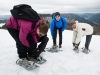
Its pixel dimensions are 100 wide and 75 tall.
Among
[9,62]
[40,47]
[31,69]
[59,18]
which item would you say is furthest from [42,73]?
[59,18]

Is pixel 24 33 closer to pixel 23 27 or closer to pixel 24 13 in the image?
pixel 23 27

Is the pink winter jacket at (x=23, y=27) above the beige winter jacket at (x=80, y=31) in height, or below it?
above

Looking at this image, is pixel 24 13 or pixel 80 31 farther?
pixel 80 31

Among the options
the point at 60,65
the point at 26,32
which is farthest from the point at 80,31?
the point at 26,32

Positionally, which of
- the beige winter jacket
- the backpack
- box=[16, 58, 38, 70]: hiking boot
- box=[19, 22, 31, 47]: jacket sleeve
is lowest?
box=[16, 58, 38, 70]: hiking boot

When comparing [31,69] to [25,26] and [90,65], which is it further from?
[90,65]

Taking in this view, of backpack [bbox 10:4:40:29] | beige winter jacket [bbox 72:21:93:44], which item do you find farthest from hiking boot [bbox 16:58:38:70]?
beige winter jacket [bbox 72:21:93:44]

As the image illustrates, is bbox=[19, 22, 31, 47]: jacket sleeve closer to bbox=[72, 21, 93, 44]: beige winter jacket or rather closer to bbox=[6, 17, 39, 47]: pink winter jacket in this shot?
bbox=[6, 17, 39, 47]: pink winter jacket

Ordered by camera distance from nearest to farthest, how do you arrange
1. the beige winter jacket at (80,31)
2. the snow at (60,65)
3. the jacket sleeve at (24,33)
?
the jacket sleeve at (24,33) < the snow at (60,65) < the beige winter jacket at (80,31)

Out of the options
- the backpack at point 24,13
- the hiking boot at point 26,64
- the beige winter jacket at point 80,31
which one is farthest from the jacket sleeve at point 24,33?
the beige winter jacket at point 80,31

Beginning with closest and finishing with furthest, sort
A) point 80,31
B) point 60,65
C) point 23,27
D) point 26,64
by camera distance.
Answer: point 23,27
point 26,64
point 60,65
point 80,31

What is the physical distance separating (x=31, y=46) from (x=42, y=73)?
788 millimetres

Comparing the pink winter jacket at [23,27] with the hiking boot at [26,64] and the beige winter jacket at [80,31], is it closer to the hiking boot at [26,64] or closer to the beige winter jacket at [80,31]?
the hiking boot at [26,64]

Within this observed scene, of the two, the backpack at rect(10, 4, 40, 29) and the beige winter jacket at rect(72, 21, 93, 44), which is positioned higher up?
the backpack at rect(10, 4, 40, 29)
